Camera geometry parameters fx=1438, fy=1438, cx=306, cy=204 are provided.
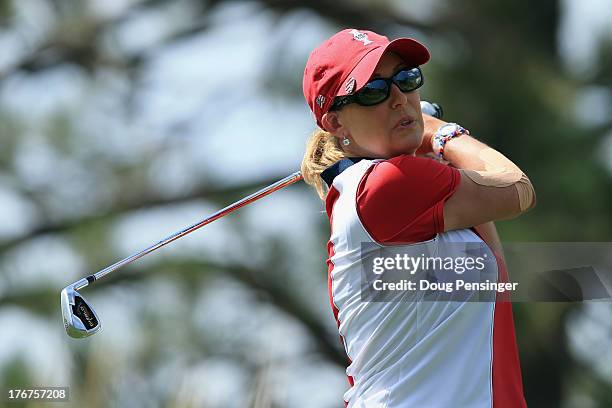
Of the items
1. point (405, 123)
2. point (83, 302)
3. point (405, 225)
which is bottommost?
point (83, 302)

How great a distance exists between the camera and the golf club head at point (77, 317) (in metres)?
2.90

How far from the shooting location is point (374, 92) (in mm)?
2494

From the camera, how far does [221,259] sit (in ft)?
24.6

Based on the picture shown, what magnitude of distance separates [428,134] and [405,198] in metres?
0.34

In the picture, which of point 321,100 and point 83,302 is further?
point 83,302

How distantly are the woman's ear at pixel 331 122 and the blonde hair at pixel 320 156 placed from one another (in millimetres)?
23

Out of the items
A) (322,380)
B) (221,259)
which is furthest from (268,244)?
(322,380)

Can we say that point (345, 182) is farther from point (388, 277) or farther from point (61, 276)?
point (61, 276)

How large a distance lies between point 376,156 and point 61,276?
17.0ft

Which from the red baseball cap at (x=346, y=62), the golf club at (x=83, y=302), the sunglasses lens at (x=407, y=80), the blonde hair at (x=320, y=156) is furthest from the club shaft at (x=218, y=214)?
the sunglasses lens at (x=407, y=80)

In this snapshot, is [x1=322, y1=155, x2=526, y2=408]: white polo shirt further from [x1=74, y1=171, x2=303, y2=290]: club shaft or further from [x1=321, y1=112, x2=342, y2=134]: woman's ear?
[x1=74, y1=171, x2=303, y2=290]: club shaft

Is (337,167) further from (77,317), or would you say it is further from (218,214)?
(77,317)

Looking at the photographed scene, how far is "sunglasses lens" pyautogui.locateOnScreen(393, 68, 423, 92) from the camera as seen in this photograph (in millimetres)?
2512

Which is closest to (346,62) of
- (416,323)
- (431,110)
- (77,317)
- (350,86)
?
(350,86)
